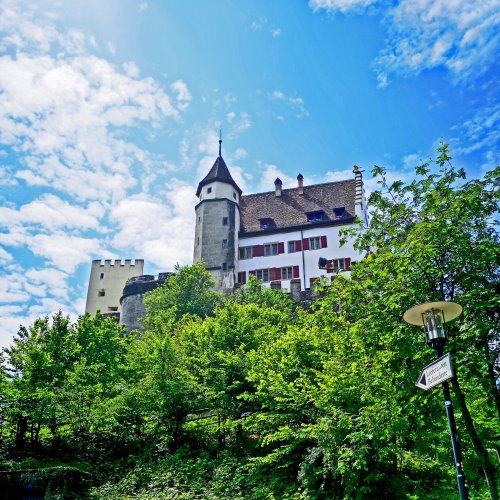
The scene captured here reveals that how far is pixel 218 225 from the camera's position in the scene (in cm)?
4453

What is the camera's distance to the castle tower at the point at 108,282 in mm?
54656

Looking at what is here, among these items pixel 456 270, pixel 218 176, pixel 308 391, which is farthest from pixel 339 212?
pixel 456 270

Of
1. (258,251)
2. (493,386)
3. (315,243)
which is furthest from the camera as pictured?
(258,251)

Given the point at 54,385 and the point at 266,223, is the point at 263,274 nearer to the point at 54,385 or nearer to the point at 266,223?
the point at 266,223

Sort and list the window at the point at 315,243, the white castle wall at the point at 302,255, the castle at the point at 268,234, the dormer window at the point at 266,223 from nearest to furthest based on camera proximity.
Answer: the white castle wall at the point at 302,255 < the castle at the point at 268,234 < the window at the point at 315,243 < the dormer window at the point at 266,223

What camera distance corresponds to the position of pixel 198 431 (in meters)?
19.3

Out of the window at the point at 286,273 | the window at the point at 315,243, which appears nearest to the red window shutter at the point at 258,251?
the window at the point at 286,273

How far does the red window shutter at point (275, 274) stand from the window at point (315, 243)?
10.4ft

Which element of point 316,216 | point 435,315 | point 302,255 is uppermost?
point 316,216

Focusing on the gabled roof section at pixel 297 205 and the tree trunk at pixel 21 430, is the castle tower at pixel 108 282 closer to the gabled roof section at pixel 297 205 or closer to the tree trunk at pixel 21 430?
the gabled roof section at pixel 297 205

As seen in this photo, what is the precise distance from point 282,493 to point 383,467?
308cm

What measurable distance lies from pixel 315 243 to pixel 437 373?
1357 inches

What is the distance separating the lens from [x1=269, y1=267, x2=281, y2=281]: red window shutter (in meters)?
41.9

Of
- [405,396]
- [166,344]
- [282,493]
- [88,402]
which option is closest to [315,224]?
[166,344]
